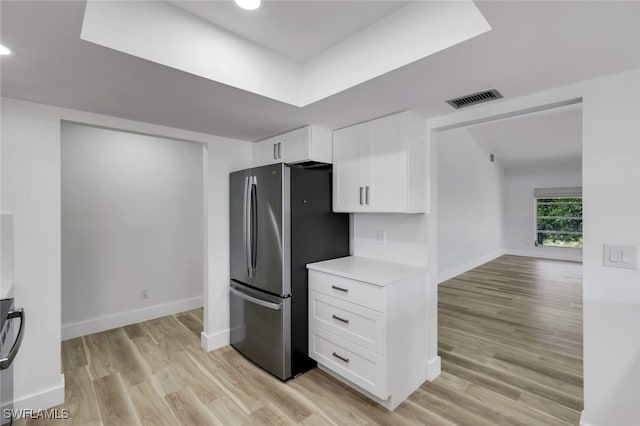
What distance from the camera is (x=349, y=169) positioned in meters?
2.63

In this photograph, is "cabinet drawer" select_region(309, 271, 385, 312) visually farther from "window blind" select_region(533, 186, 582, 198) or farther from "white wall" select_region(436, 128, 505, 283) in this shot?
"window blind" select_region(533, 186, 582, 198)

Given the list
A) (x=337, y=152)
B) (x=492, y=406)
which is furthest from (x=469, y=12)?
(x=492, y=406)

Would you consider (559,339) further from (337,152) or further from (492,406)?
(337,152)

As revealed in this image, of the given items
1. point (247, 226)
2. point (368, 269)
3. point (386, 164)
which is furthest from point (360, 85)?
point (247, 226)

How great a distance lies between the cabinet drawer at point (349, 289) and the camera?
2.01m

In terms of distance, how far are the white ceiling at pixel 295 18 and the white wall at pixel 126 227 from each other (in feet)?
7.54

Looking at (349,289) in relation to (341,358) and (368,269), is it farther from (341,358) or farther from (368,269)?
(341,358)

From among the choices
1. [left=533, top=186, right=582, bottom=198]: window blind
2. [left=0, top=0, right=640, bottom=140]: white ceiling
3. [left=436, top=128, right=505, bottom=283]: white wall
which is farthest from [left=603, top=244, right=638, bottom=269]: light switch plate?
[left=533, top=186, right=582, bottom=198]: window blind

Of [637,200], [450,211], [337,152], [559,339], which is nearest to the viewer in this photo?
[637,200]

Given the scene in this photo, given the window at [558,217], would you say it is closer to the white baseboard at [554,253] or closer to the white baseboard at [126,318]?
the white baseboard at [554,253]

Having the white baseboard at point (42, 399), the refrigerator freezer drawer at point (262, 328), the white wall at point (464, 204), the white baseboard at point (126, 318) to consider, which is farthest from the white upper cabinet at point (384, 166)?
the white wall at point (464, 204)

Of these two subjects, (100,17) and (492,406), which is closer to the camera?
(100,17)

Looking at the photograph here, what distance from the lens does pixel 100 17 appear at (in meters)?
1.27

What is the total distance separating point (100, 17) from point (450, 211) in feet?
18.5
